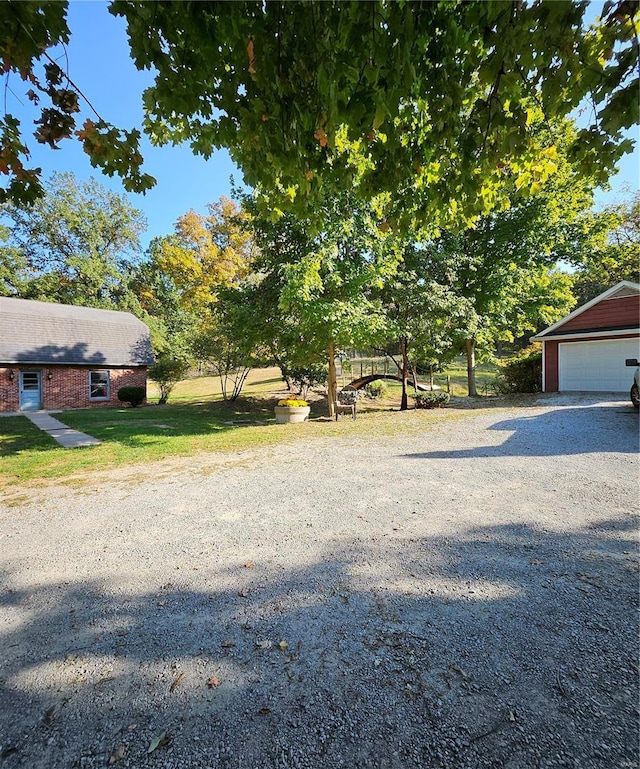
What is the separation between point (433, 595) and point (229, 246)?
2835 centimetres

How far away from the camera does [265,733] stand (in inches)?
64.5

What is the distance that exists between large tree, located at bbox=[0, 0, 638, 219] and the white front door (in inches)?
705

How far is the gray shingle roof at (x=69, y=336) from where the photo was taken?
697 inches

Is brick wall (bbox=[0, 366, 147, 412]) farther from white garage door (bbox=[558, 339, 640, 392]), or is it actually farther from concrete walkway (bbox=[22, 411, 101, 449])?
white garage door (bbox=[558, 339, 640, 392])

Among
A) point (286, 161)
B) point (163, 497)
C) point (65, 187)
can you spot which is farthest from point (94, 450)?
point (65, 187)

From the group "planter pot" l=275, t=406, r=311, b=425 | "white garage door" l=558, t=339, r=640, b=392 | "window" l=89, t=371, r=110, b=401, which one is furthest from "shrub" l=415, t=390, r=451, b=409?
"window" l=89, t=371, r=110, b=401

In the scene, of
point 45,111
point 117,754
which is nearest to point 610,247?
point 45,111

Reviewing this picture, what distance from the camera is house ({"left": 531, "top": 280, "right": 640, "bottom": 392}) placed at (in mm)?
14359

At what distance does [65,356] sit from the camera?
18.4 meters

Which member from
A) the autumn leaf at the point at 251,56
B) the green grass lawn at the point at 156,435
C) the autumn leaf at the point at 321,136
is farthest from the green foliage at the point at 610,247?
the autumn leaf at the point at 251,56

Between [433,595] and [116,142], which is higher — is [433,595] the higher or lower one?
the lower one

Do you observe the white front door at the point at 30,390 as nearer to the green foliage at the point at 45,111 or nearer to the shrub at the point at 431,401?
the shrub at the point at 431,401

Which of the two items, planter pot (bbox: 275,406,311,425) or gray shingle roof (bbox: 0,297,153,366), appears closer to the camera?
planter pot (bbox: 275,406,311,425)

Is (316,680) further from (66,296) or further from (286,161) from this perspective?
(66,296)
